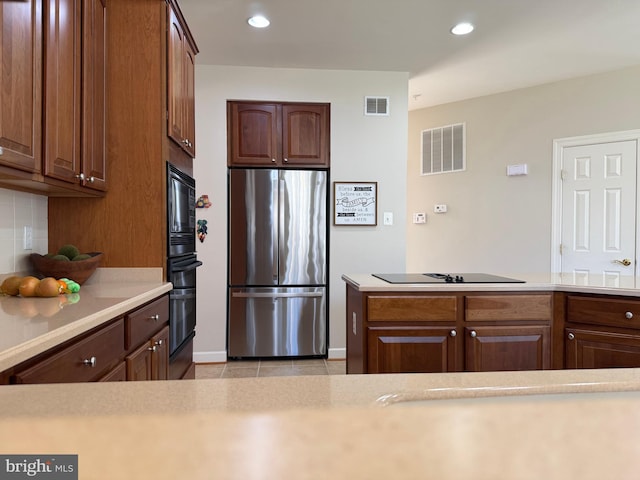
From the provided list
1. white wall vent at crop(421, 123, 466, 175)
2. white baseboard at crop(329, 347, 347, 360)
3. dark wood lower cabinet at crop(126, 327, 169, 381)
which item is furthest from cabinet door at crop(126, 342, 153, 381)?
white wall vent at crop(421, 123, 466, 175)

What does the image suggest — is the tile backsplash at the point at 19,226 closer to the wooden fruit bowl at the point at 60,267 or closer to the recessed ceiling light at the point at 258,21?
the wooden fruit bowl at the point at 60,267

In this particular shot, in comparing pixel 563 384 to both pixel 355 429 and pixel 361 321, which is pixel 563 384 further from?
pixel 361 321

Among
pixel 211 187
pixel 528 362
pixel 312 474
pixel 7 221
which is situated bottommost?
pixel 528 362

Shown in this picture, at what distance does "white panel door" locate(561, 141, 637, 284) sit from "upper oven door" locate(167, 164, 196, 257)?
3.60 metres

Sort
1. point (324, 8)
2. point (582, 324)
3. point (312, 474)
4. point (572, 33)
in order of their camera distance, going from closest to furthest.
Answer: point (312, 474) → point (582, 324) → point (324, 8) → point (572, 33)

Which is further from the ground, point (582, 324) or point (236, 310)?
point (582, 324)

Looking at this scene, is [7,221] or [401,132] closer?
[7,221]

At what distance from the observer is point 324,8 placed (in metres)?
2.65

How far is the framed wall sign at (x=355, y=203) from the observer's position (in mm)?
3641

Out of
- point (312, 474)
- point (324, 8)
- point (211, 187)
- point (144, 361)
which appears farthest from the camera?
point (211, 187)

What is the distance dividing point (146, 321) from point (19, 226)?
32.0 inches

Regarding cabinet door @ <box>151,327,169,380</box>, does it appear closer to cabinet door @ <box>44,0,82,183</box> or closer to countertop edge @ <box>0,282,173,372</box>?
countertop edge @ <box>0,282,173,372</box>

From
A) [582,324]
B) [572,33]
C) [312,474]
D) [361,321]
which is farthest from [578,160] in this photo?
[312,474]

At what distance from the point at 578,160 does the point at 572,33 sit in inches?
53.5
